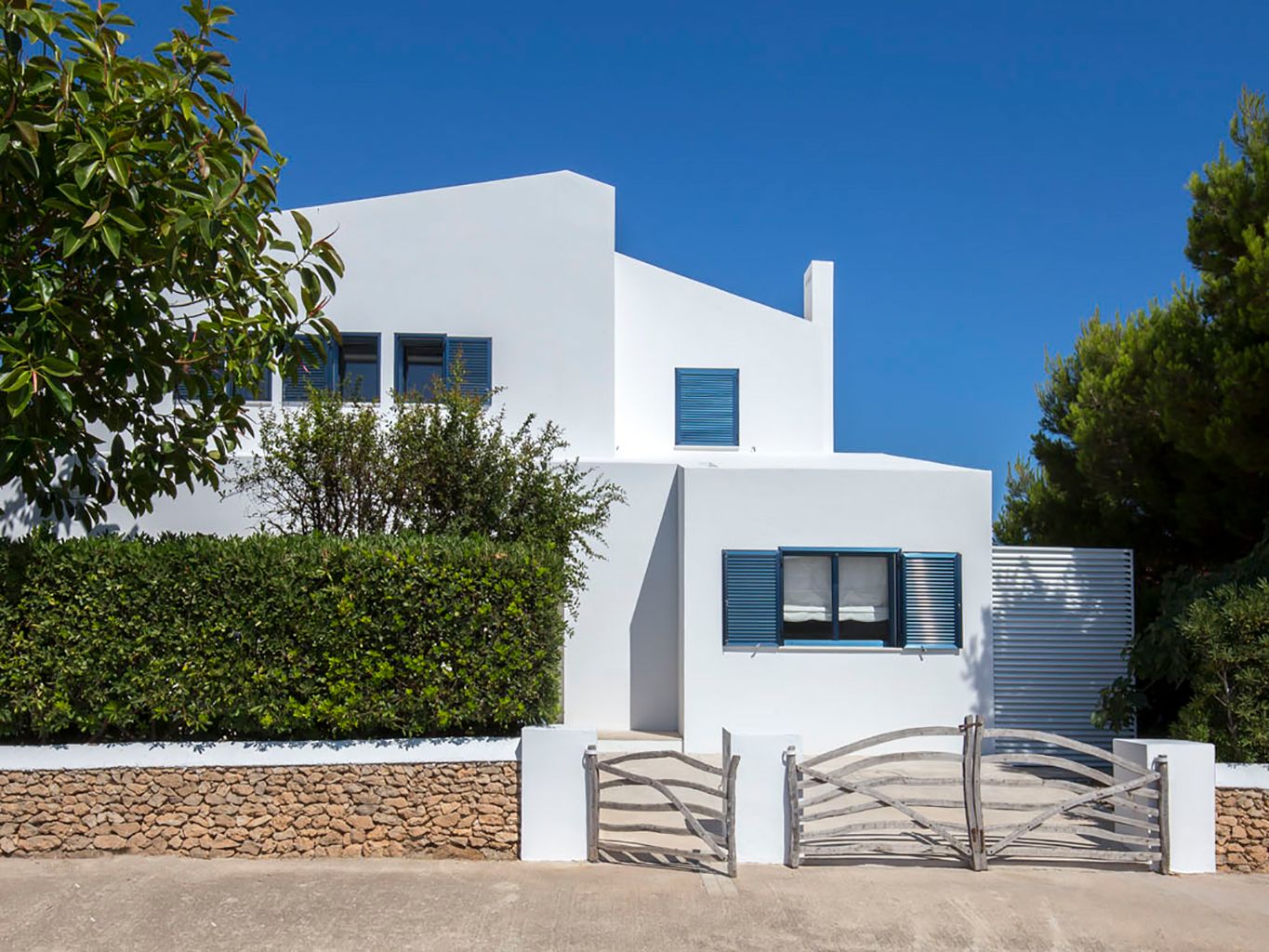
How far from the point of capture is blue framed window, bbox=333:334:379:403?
15.7 meters

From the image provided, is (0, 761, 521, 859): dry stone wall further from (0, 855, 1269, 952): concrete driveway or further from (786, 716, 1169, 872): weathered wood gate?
(786, 716, 1169, 872): weathered wood gate

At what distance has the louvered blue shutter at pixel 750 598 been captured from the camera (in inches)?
546

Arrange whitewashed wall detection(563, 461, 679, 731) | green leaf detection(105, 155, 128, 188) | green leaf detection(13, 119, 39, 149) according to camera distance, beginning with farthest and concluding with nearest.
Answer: whitewashed wall detection(563, 461, 679, 731)
green leaf detection(105, 155, 128, 188)
green leaf detection(13, 119, 39, 149)

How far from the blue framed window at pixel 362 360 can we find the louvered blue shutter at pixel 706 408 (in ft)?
16.7

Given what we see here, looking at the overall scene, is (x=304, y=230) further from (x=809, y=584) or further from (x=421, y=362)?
(x=809, y=584)

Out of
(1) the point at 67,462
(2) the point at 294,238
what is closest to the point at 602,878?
(1) the point at 67,462

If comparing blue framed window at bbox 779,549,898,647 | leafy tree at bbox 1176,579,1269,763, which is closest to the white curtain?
blue framed window at bbox 779,549,898,647

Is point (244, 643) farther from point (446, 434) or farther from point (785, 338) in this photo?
point (785, 338)

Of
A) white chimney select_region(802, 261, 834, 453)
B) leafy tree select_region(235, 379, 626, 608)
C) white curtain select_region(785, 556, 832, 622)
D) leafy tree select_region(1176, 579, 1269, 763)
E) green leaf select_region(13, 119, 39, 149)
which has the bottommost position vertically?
leafy tree select_region(1176, 579, 1269, 763)

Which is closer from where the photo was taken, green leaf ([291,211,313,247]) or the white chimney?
green leaf ([291,211,313,247])

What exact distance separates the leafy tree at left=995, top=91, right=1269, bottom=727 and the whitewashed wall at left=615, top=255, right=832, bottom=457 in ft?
14.7

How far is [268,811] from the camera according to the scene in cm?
898

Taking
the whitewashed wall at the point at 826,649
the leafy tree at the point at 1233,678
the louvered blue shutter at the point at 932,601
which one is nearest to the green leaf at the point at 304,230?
the whitewashed wall at the point at 826,649

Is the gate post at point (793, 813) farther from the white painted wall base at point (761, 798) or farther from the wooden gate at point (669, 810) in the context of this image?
the wooden gate at point (669, 810)
